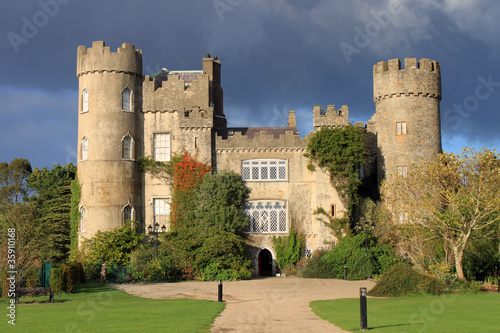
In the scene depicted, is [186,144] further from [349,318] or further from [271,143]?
[349,318]

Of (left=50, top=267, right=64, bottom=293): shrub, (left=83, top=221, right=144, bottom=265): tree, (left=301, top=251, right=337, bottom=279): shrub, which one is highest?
(left=83, top=221, right=144, bottom=265): tree

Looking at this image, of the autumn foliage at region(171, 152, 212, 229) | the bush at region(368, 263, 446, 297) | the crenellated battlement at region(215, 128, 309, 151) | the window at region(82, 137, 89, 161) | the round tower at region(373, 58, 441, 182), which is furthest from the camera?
the crenellated battlement at region(215, 128, 309, 151)

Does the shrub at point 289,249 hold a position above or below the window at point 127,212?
below

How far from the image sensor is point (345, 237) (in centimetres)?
3453

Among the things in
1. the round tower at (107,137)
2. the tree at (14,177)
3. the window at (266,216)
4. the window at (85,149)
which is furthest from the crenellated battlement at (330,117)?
the tree at (14,177)

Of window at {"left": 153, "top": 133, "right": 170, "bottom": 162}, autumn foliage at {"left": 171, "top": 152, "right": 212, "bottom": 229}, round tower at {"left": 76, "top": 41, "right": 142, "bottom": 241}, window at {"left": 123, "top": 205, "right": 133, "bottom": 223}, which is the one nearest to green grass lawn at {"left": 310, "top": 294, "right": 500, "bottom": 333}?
autumn foliage at {"left": 171, "top": 152, "right": 212, "bottom": 229}

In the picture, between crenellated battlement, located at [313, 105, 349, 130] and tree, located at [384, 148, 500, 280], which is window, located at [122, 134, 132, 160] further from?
tree, located at [384, 148, 500, 280]

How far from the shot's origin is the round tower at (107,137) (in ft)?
117

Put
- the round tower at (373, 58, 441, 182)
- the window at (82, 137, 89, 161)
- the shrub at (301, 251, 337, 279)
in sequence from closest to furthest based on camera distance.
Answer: the shrub at (301, 251, 337, 279) → the window at (82, 137, 89, 161) → the round tower at (373, 58, 441, 182)

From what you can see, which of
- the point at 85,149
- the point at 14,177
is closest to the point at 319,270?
the point at 85,149

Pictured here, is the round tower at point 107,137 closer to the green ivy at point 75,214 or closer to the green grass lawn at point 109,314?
the green ivy at point 75,214

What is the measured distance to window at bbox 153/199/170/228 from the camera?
36688mm

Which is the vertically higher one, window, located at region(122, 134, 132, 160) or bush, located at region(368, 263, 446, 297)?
window, located at region(122, 134, 132, 160)

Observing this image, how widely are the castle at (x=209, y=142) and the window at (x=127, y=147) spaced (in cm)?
7
